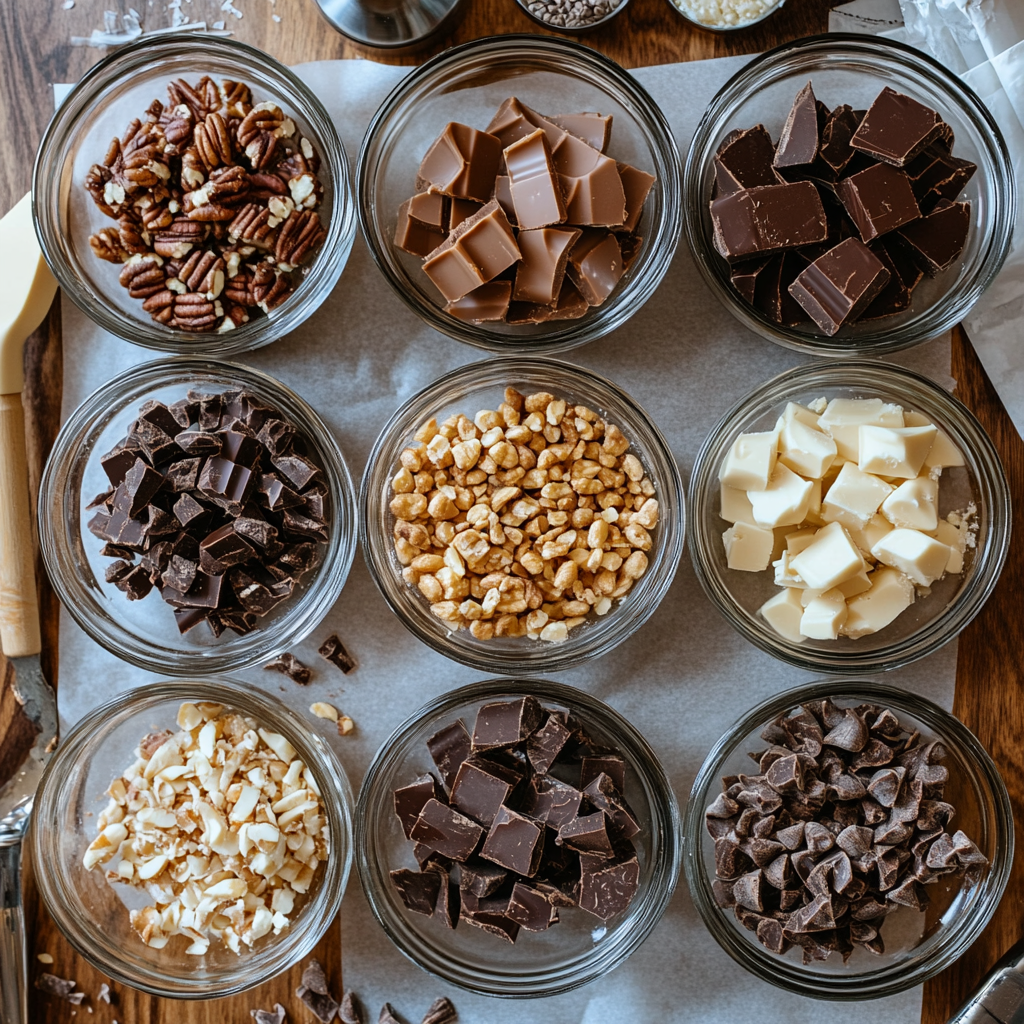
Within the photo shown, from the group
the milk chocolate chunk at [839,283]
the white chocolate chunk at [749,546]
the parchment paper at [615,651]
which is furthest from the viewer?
the parchment paper at [615,651]

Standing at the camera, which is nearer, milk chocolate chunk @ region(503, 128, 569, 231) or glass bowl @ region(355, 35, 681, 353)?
milk chocolate chunk @ region(503, 128, 569, 231)

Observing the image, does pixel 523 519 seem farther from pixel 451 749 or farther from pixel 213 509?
pixel 213 509

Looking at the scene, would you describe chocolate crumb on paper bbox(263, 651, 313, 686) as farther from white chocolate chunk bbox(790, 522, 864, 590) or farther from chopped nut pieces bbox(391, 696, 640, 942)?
white chocolate chunk bbox(790, 522, 864, 590)

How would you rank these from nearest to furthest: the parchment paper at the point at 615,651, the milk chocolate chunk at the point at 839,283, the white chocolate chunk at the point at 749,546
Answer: the milk chocolate chunk at the point at 839,283
the white chocolate chunk at the point at 749,546
the parchment paper at the point at 615,651

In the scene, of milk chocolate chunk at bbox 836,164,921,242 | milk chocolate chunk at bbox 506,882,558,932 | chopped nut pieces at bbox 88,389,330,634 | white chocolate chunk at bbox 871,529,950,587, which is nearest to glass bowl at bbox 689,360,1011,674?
white chocolate chunk at bbox 871,529,950,587

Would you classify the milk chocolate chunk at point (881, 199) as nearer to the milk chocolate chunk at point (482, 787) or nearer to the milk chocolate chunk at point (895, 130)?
the milk chocolate chunk at point (895, 130)

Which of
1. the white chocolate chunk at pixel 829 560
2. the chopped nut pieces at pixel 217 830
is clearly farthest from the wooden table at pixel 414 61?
the white chocolate chunk at pixel 829 560

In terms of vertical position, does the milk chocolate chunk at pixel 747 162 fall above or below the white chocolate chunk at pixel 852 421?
above

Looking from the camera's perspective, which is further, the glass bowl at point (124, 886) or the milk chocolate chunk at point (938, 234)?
the glass bowl at point (124, 886)
